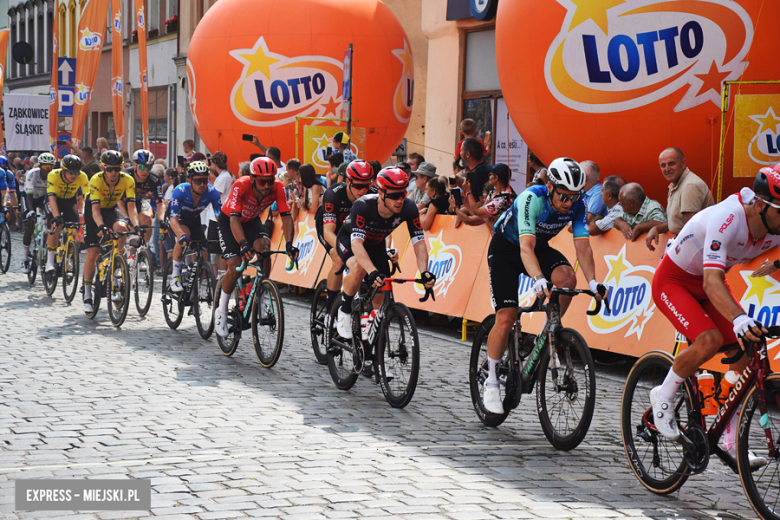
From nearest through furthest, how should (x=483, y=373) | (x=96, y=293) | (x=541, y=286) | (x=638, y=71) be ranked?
(x=541, y=286) → (x=483, y=373) → (x=638, y=71) → (x=96, y=293)

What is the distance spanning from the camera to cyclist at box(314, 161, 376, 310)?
844 cm

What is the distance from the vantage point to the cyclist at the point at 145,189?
14.4 metres

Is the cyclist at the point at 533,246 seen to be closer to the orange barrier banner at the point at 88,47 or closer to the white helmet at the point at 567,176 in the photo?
the white helmet at the point at 567,176

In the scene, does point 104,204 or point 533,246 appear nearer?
point 533,246

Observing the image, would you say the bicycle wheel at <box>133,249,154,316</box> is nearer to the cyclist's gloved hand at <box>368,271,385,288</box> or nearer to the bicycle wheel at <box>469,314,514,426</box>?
the cyclist's gloved hand at <box>368,271,385,288</box>

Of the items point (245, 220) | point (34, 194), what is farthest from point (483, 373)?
point (34, 194)

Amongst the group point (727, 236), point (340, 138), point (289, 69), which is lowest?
point (727, 236)

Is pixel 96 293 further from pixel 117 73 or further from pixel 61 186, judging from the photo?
pixel 117 73

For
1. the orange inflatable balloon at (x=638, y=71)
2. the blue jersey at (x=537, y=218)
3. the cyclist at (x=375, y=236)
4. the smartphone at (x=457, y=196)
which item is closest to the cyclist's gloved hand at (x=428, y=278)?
the cyclist at (x=375, y=236)

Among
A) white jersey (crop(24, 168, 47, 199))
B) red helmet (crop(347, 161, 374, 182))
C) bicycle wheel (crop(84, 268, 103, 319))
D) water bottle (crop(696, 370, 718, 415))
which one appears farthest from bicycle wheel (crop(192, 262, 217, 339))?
white jersey (crop(24, 168, 47, 199))

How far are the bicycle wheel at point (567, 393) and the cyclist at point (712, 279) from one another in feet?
2.13

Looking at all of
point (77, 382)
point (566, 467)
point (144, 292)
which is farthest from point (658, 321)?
point (144, 292)

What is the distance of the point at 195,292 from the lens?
421 inches

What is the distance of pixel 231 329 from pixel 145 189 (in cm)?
749
